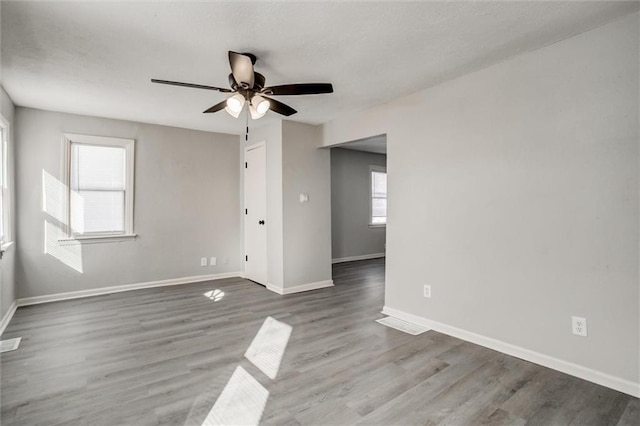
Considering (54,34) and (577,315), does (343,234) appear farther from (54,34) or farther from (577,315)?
(54,34)

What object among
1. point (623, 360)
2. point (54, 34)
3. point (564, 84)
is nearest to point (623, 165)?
point (564, 84)

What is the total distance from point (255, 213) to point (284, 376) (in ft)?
10.8

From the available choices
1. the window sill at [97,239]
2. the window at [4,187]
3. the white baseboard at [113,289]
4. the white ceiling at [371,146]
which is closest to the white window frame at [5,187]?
the window at [4,187]

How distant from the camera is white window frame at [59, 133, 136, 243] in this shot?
4.44 meters

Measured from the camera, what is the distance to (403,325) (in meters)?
3.48

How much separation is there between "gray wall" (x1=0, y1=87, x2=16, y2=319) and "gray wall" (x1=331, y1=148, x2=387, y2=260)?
16.6ft

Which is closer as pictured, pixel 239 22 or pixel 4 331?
pixel 239 22

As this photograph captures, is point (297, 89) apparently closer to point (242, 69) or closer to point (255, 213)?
point (242, 69)

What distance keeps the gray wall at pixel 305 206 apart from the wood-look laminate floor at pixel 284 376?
42.6 inches

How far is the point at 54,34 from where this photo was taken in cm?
238

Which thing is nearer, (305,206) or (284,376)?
(284,376)

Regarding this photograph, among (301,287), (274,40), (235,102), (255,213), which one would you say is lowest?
(301,287)

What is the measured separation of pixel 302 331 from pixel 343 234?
165 inches

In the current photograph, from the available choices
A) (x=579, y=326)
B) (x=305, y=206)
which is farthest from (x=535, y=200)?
(x=305, y=206)
